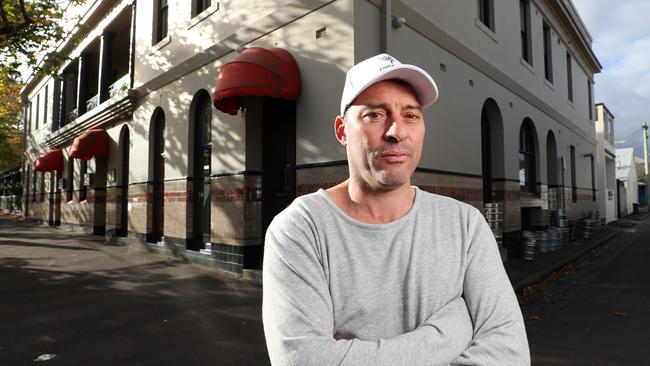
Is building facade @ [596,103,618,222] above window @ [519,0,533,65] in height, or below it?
below

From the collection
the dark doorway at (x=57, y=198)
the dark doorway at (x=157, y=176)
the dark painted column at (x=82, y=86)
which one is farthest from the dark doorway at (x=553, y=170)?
the dark doorway at (x=57, y=198)

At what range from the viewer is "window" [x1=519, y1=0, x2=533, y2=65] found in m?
12.5

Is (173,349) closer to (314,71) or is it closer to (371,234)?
(371,234)

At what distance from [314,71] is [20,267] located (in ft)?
25.5

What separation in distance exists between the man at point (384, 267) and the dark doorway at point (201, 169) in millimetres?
7916

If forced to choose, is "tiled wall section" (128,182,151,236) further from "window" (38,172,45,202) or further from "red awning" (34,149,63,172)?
"window" (38,172,45,202)

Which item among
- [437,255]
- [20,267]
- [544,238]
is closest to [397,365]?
[437,255]

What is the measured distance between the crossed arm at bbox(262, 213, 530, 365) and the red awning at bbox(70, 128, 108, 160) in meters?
14.1

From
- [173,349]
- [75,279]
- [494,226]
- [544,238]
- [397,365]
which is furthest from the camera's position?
[544,238]

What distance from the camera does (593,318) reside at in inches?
209

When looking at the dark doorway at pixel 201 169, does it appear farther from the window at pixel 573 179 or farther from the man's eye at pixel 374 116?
the window at pixel 573 179

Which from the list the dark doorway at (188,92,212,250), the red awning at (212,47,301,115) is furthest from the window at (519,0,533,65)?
the dark doorway at (188,92,212,250)

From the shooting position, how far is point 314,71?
6555 millimetres

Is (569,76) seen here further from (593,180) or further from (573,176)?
(593,180)
